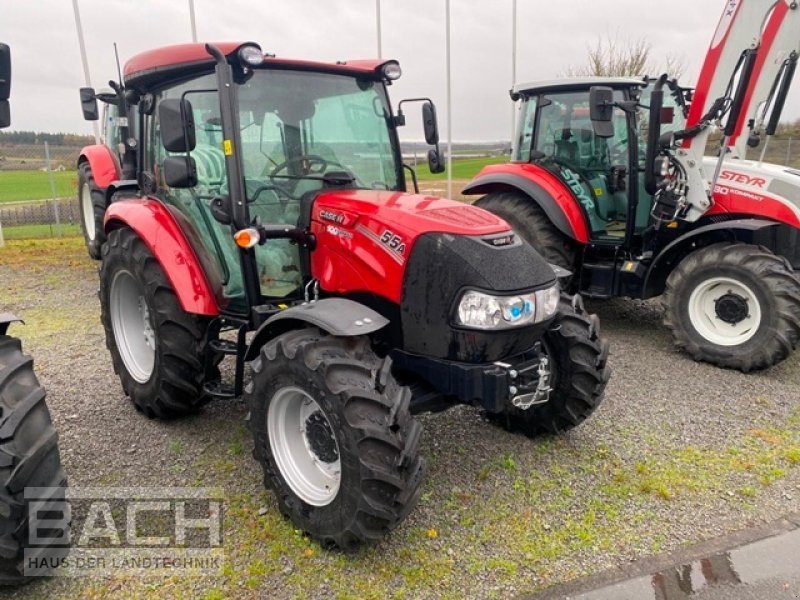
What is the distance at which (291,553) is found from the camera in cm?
284

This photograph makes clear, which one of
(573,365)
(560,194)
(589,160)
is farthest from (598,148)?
(573,365)

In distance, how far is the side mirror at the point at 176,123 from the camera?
9.97 ft

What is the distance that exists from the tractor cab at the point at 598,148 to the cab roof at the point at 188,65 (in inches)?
115

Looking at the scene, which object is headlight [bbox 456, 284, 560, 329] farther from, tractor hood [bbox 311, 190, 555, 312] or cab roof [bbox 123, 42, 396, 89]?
cab roof [bbox 123, 42, 396, 89]

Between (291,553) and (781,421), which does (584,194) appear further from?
(291,553)

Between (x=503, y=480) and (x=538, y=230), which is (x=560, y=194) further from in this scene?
(x=503, y=480)

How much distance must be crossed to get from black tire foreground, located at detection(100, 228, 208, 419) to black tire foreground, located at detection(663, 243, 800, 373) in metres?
3.89

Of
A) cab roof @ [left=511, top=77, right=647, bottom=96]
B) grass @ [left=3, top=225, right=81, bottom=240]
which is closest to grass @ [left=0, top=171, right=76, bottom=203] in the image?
grass @ [left=3, top=225, right=81, bottom=240]

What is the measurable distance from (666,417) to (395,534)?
7.46 feet

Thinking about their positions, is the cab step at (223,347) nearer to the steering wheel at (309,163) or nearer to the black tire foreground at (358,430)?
the black tire foreground at (358,430)

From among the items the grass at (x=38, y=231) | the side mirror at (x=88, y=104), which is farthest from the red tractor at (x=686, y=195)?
the grass at (x=38, y=231)

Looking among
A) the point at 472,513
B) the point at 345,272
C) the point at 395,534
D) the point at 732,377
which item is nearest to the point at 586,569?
the point at 472,513

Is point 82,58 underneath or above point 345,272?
above

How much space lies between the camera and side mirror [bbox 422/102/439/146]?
3.97 meters
